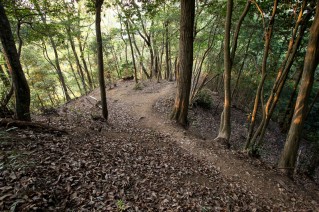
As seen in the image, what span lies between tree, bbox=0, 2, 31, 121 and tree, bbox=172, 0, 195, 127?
5696mm

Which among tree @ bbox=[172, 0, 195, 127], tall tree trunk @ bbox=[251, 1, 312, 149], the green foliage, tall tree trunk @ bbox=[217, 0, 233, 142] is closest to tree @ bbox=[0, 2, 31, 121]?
tree @ bbox=[172, 0, 195, 127]

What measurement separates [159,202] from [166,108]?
27.9ft

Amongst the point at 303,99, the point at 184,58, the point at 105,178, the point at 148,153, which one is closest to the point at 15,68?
the point at 105,178

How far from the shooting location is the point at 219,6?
813 cm

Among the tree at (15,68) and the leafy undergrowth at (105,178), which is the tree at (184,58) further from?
the tree at (15,68)

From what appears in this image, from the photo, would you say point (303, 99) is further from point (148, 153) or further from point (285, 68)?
point (148, 153)

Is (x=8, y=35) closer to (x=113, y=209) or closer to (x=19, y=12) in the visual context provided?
(x=19, y=12)

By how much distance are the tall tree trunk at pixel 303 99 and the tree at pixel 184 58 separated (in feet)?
13.0

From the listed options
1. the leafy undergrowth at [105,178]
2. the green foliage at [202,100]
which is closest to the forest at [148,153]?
the leafy undergrowth at [105,178]

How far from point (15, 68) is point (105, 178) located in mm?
3565

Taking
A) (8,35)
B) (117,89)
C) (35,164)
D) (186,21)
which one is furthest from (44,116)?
(117,89)

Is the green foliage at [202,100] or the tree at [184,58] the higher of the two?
the tree at [184,58]

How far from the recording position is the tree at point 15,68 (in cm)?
400

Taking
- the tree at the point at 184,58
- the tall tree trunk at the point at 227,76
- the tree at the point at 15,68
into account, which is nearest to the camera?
the tree at the point at 15,68
